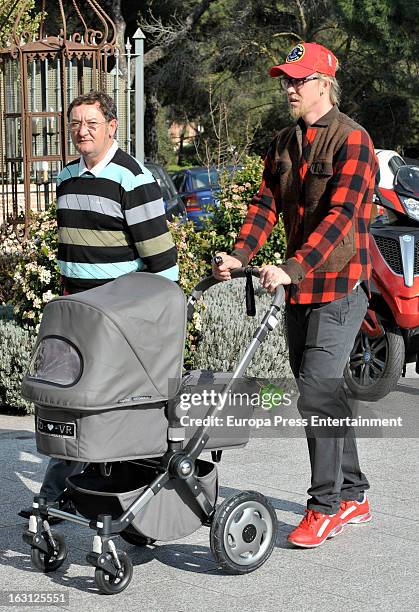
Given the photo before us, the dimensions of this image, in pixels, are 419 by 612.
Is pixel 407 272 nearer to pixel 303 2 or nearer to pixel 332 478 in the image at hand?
pixel 332 478

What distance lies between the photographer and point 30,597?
4.33m

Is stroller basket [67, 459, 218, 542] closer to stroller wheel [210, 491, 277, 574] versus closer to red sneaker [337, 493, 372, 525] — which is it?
stroller wheel [210, 491, 277, 574]

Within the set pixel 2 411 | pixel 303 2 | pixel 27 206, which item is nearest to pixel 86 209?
pixel 2 411

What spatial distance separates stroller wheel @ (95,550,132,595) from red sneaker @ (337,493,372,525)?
1208 millimetres

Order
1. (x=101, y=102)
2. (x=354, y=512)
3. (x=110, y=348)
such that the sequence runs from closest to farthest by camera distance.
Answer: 1. (x=110, y=348)
2. (x=101, y=102)
3. (x=354, y=512)

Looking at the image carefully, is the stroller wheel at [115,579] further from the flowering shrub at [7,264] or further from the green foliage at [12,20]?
the green foliage at [12,20]

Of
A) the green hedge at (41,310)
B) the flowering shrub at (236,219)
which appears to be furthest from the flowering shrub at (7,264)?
the flowering shrub at (236,219)

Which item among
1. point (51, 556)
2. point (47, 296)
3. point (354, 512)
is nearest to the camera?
point (51, 556)

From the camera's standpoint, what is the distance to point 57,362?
4.24 m

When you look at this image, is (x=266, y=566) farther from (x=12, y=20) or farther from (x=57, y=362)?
(x=12, y=20)

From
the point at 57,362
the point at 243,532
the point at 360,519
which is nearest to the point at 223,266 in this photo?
the point at 57,362

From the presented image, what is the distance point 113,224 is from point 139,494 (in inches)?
46.6

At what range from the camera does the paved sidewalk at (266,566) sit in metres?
4.31

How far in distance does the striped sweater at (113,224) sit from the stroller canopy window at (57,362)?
2.05 ft
